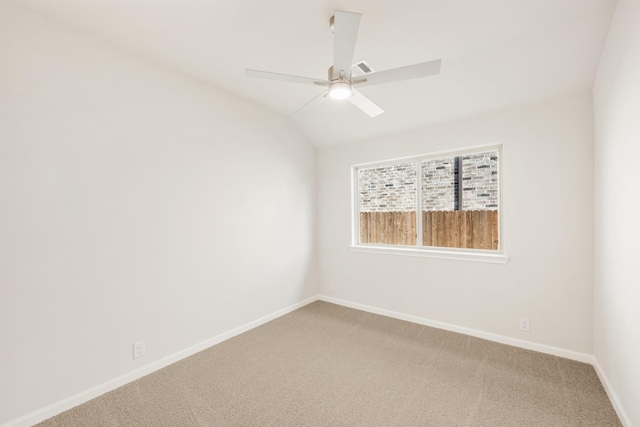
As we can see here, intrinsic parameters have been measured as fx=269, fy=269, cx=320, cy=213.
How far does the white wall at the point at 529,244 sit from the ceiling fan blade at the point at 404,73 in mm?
1542

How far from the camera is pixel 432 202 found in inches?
131

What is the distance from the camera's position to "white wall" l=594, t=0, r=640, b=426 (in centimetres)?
145

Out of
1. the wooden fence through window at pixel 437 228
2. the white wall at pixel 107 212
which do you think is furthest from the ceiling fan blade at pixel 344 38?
the wooden fence through window at pixel 437 228

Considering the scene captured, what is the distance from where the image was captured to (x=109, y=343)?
81.3 inches

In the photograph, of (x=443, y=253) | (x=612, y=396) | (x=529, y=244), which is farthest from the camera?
(x=443, y=253)

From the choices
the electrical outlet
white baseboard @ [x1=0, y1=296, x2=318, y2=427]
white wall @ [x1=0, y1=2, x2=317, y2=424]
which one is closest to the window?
white wall @ [x1=0, y1=2, x2=317, y2=424]

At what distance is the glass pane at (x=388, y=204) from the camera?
351 centimetres

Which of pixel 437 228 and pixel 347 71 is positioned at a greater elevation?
pixel 347 71

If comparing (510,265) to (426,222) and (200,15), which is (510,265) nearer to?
(426,222)

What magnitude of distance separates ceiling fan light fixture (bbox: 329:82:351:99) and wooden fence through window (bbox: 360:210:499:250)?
6.77 feet

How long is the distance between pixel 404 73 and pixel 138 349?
2.91 metres

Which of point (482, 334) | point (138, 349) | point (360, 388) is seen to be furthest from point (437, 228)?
point (138, 349)

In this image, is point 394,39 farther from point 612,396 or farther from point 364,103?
point 612,396

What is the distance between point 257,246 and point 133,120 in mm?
1742
